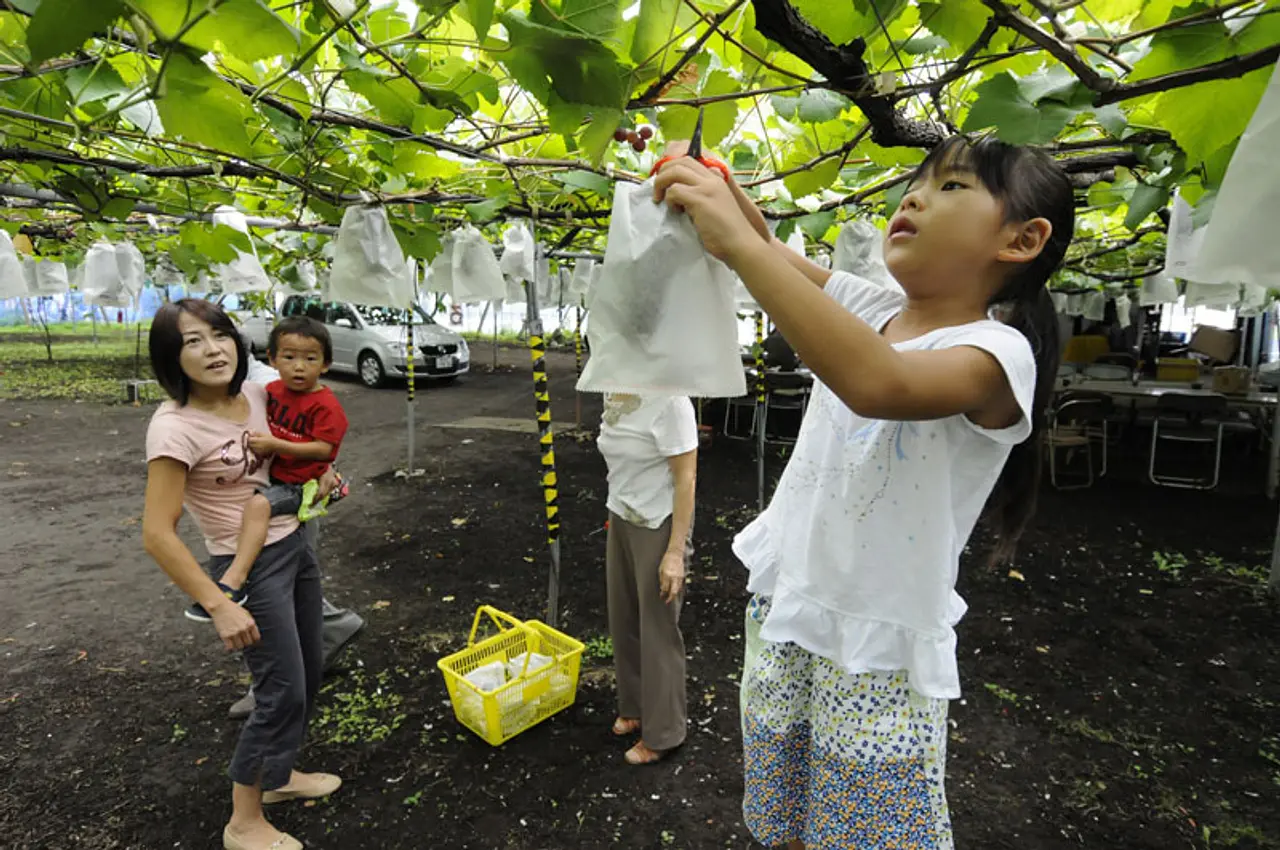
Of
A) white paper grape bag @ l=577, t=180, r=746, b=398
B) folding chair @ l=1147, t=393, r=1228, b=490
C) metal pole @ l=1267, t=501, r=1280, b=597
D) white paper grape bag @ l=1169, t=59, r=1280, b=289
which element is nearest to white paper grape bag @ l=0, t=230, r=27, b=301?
white paper grape bag @ l=577, t=180, r=746, b=398

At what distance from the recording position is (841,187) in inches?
149

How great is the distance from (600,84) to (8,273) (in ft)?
15.5

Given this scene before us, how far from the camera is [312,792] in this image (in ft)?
7.75

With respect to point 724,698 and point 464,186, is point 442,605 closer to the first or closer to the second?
point 724,698

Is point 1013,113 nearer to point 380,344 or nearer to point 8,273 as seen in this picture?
point 8,273

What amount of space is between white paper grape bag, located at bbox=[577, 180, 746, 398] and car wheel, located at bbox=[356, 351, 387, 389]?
13081mm

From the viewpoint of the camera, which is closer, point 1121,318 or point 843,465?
point 843,465

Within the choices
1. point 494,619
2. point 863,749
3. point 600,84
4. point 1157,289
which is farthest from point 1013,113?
point 1157,289

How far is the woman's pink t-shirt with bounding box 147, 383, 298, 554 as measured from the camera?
1.78 meters

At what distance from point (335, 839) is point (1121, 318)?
41.9 feet

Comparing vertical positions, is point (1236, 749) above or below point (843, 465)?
below

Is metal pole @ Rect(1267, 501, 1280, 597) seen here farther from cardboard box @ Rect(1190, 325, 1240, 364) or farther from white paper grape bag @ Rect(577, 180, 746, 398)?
cardboard box @ Rect(1190, 325, 1240, 364)

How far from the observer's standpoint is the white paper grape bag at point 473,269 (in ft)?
11.3

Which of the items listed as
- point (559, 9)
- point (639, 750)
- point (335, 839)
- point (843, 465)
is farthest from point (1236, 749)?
point (559, 9)
